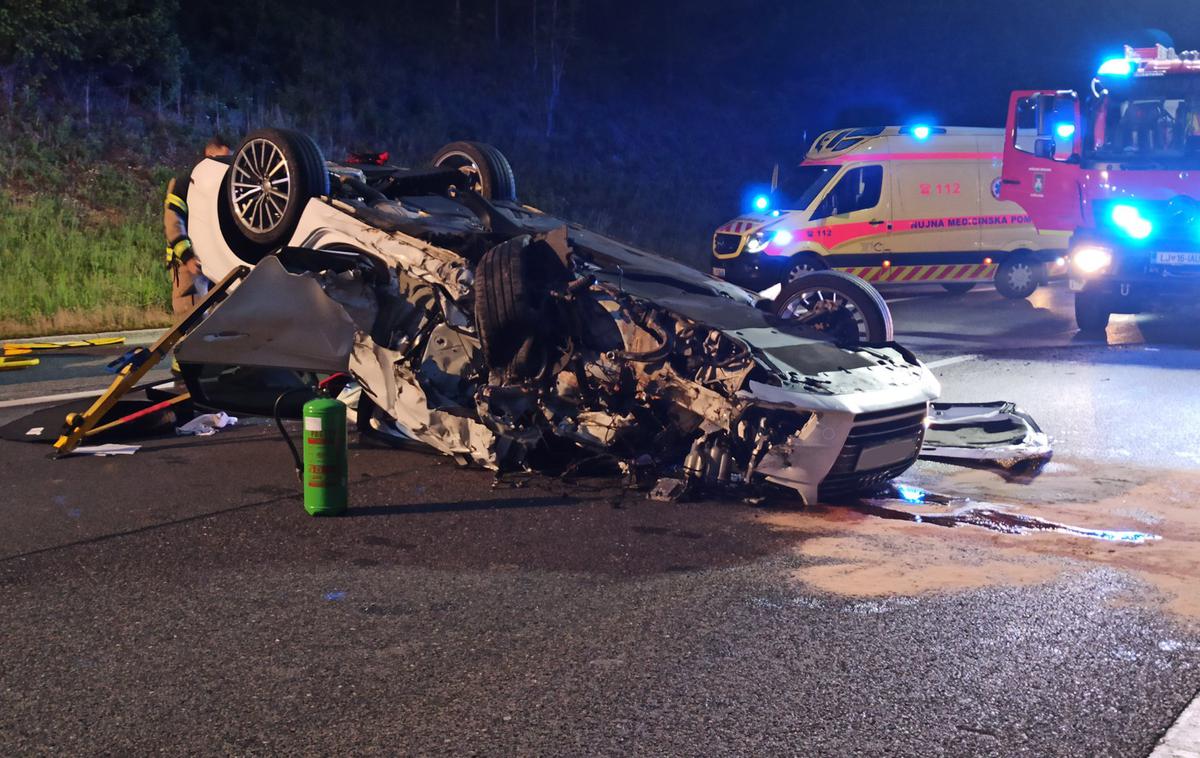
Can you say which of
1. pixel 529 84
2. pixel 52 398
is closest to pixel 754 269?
pixel 52 398

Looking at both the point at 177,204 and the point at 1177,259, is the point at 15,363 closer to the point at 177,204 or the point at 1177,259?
the point at 177,204

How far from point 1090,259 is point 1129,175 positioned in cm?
94

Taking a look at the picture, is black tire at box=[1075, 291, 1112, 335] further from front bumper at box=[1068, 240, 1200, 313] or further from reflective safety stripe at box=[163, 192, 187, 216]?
reflective safety stripe at box=[163, 192, 187, 216]

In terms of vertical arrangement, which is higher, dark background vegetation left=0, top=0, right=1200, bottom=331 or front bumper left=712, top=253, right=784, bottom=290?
dark background vegetation left=0, top=0, right=1200, bottom=331

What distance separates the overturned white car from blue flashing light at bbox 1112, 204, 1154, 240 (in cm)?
727

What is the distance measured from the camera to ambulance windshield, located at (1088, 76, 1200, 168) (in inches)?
514

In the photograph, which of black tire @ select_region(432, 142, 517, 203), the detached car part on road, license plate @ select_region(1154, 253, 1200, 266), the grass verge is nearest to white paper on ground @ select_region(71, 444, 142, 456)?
the detached car part on road

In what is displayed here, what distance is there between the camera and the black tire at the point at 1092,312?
13570 millimetres

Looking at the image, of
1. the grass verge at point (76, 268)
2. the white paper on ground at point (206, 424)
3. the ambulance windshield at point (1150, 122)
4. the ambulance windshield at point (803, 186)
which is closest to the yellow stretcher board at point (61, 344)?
the grass verge at point (76, 268)

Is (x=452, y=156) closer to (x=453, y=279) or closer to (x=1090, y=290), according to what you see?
(x=453, y=279)

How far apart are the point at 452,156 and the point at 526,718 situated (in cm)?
564

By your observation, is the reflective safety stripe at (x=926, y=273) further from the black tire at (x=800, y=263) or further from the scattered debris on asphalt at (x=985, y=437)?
the scattered debris on asphalt at (x=985, y=437)

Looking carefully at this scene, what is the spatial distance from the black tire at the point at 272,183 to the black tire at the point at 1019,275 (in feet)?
39.9

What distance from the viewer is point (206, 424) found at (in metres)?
8.34
